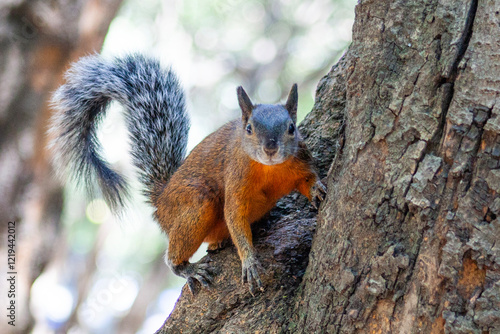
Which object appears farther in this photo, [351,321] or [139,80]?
[139,80]

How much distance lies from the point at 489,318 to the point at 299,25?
694 cm

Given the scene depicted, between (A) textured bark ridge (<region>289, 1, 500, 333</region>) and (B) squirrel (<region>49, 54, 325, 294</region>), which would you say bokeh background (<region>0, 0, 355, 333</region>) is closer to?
(B) squirrel (<region>49, 54, 325, 294</region>)

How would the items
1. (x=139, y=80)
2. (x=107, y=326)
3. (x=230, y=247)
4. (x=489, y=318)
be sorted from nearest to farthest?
(x=489, y=318), (x=230, y=247), (x=139, y=80), (x=107, y=326)

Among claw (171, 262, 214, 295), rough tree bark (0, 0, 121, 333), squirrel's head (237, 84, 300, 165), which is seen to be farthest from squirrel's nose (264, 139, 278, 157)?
rough tree bark (0, 0, 121, 333)

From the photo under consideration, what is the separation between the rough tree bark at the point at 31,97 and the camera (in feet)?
14.0

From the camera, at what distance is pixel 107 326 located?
687cm

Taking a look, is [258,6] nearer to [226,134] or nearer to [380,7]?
[226,134]

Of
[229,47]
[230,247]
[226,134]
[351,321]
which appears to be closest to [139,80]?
[226,134]

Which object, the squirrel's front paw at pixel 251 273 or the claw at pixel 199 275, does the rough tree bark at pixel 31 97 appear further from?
the squirrel's front paw at pixel 251 273

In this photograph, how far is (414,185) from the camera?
1.45 meters

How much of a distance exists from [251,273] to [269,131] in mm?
677

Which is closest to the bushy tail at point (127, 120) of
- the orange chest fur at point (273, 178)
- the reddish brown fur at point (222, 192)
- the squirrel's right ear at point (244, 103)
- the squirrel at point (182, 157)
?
the squirrel at point (182, 157)

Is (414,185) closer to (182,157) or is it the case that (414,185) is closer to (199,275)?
(199,275)

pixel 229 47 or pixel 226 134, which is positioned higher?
pixel 229 47
